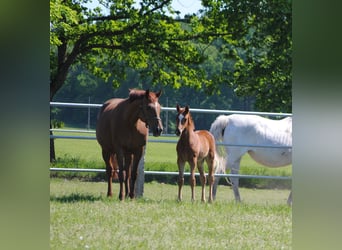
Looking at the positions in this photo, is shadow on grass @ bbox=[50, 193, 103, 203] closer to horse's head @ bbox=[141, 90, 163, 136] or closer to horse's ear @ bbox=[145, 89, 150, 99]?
horse's head @ bbox=[141, 90, 163, 136]

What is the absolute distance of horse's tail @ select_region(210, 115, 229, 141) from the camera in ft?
22.3

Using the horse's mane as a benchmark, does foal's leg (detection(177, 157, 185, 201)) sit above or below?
below

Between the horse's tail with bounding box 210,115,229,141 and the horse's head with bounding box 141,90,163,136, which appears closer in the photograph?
the horse's head with bounding box 141,90,163,136

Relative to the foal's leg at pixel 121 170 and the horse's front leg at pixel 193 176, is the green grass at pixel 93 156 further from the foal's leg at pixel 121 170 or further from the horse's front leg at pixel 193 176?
the foal's leg at pixel 121 170

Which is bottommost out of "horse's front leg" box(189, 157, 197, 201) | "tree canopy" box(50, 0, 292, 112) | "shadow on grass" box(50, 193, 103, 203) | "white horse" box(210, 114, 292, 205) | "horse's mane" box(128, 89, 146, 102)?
"shadow on grass" box(50, 193, 103, 203)

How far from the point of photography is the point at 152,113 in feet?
17.7

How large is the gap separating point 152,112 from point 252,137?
6.80 feet

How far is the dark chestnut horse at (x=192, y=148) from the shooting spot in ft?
19.3

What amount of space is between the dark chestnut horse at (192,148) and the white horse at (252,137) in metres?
0.36

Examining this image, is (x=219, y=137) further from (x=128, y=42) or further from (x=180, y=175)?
(x=128, y=42)

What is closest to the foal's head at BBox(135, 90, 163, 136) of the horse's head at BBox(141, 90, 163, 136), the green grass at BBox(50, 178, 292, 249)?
the horse's head at BBox(141, 90, 163, 136)

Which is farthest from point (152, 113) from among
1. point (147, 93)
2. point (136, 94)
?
point (136, 94)

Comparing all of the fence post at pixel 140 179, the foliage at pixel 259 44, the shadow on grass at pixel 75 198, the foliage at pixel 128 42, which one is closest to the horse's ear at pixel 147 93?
the fence post at pixel 140 179
